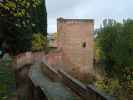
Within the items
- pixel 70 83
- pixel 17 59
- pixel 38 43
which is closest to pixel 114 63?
pixel 70 83

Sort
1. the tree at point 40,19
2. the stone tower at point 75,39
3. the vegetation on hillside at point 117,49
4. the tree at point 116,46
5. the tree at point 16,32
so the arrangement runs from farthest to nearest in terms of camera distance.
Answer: the tree at point 40,19 → the stone tower at point 75,39 → the tree at point 16,32 → the tree at point 116,46 → the vegetation on hillside at point 117,49

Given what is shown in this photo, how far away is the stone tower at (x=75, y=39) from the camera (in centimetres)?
4128

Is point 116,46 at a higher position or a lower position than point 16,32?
lower

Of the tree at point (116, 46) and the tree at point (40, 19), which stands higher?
the tree at point (40, 19)

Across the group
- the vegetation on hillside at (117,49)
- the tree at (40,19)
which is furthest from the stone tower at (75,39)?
the vegetation on hillside at (117,49)

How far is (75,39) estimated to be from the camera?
4178cm

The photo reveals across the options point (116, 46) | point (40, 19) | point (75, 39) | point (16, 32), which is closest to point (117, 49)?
point (116, 46)

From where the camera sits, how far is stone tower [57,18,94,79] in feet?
135

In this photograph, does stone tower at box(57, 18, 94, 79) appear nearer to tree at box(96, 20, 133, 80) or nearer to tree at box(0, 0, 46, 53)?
tree at box(0, 0, 46, 53)

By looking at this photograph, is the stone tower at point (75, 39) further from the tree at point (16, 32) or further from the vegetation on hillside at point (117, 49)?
the vegetation on hillside at point (117, 49)

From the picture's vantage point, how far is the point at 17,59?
3403 cm

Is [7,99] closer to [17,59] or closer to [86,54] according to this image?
[17,59]

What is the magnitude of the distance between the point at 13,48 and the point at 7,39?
9.40 feet

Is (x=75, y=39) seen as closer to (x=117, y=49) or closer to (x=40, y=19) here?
(x=40, y=19)
